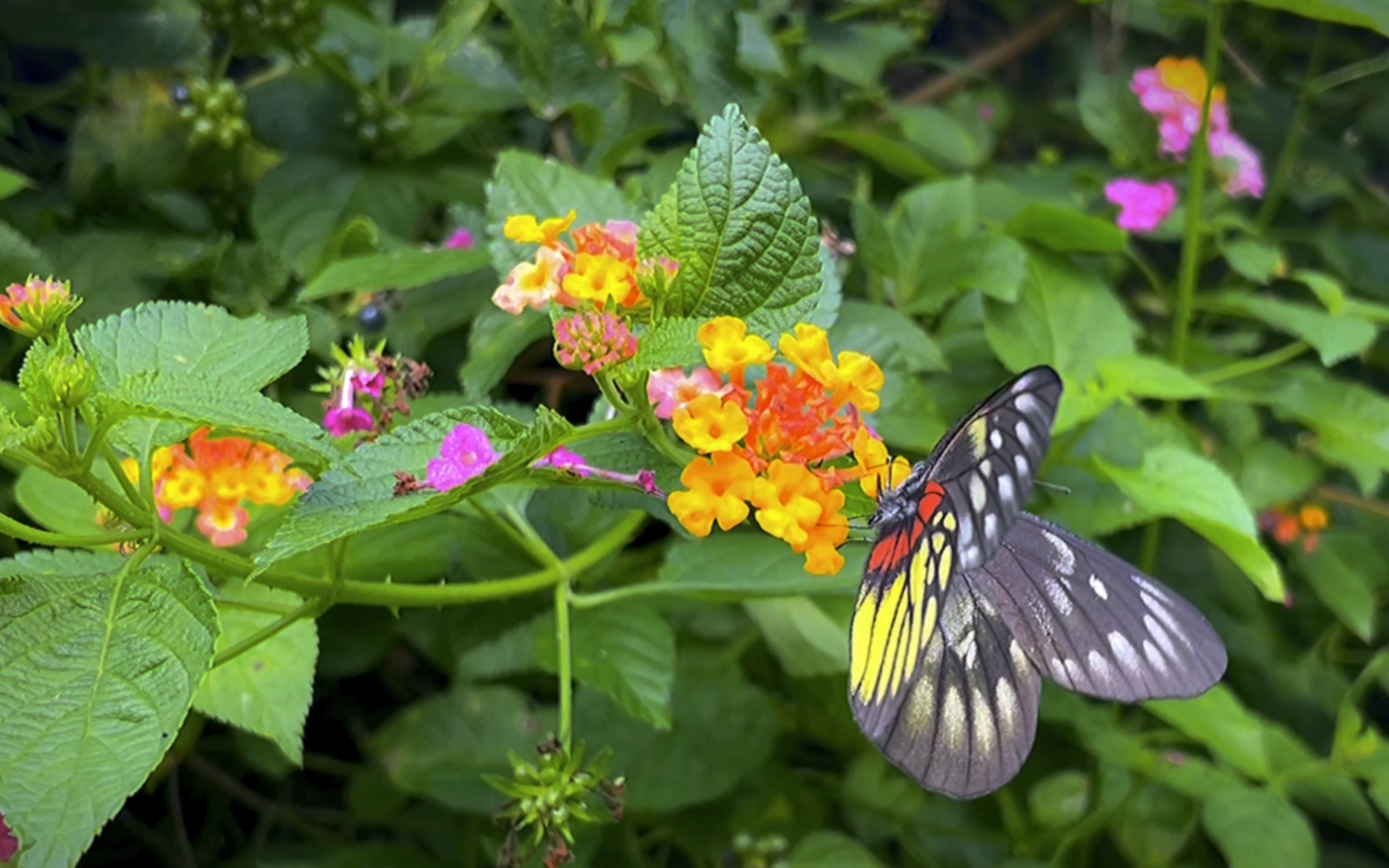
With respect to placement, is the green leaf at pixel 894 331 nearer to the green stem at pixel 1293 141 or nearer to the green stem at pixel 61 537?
the green stem at pixel 61 537

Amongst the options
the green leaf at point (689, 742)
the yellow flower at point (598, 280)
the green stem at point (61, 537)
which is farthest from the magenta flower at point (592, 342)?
the green leaf at point (689, 742)

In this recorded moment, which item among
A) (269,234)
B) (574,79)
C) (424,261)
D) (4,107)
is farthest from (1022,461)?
(4,107)

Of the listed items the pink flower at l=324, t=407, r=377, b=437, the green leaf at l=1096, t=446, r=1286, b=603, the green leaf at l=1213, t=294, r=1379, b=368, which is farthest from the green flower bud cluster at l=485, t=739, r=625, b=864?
the green leaf at l=1213, t=294, r=1379, b=368

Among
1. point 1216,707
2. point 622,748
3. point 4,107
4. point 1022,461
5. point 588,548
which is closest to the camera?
point 1022,461

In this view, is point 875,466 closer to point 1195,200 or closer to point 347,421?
point 347,421

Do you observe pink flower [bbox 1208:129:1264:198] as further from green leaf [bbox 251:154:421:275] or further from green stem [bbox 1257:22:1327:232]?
green leaf [bbox 251:154:421:275]

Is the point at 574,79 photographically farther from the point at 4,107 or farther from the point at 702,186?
the point at 4,107
